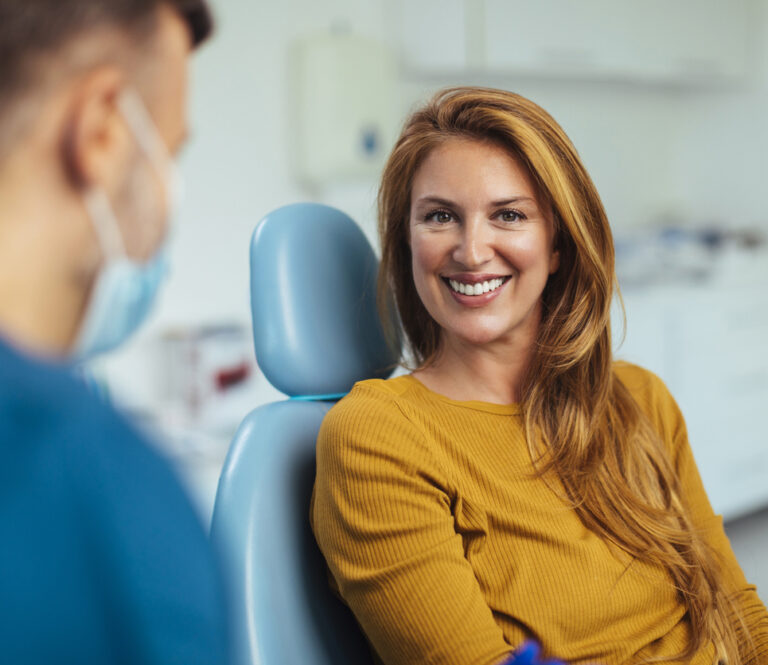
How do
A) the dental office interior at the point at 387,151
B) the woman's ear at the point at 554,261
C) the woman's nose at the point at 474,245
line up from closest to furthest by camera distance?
the woman's nose at the point at 474,245, the woman's ear at the point at 554,261, the dental office interior at the point at 387,151

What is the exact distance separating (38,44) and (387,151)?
2.63 meters

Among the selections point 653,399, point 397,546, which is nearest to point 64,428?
point 397,546

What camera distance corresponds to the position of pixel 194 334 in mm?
2635

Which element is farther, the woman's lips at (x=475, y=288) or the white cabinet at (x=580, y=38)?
the white cabinet at (x=580, y=38)

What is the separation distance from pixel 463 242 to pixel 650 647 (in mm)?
575

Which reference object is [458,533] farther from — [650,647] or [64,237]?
[64,237]

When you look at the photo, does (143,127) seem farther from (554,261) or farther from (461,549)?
(554,261)

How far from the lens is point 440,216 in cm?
123

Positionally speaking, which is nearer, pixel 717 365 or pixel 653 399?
pixel 653 399

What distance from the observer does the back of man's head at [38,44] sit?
470 millimetres

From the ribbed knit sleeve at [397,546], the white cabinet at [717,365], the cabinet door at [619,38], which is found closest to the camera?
the ribbed knit sleeve at [397,546]

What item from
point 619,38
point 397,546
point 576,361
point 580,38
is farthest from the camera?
point 619,38

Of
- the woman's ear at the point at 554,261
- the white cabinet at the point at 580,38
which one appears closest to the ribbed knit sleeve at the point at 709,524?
the woman's ear at the point at 554,261

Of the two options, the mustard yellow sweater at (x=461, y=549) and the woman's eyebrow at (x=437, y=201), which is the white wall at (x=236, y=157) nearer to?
the woman's eyebrow at (x=437, y=201)
